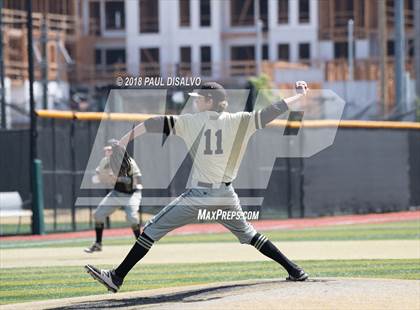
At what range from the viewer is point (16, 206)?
25609mm

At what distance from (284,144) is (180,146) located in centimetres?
274

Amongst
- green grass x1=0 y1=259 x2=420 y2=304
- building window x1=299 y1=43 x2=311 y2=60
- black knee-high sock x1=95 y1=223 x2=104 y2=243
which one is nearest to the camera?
green grass x1=0 y1=259 x2=420 y2=304

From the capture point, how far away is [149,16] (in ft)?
271

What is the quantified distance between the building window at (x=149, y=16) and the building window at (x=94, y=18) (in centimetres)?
303

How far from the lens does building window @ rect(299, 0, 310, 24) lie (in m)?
79.1

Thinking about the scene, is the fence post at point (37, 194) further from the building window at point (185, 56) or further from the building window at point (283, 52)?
the building window at point (283, 52)

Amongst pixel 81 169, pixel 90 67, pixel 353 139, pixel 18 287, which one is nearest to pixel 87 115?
pixel 81 169

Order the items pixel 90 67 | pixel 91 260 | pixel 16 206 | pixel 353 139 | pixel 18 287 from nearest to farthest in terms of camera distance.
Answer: pixel 18 287, pixel 91 260, pixel 16 206, pixel 353 139, pixel 90 67

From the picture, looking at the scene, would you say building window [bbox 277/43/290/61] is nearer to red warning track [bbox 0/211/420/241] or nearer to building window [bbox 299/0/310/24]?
building window [bbox 299/0/310/24]

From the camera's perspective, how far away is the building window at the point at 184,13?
8112 cm

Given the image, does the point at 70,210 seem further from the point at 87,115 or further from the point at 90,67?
the point at 90,67

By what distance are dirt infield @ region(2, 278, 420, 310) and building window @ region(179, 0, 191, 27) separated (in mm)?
69266

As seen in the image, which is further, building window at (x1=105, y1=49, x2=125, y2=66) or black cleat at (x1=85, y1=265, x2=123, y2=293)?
building window at (x1=105, y1=49, x2=125, y2=66)

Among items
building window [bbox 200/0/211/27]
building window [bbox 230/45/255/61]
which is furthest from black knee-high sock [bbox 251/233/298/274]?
building window [bbox 200/0/211/27]
